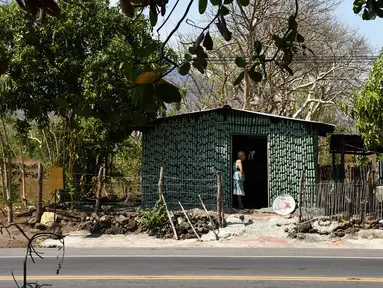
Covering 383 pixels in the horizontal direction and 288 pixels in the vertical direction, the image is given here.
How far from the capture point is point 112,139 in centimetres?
1836

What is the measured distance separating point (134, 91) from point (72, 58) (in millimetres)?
14789

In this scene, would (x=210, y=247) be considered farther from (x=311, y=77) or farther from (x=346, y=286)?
(x=311, y=77)

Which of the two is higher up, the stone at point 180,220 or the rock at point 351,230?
the stone at point 180,220

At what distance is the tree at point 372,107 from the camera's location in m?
15.9

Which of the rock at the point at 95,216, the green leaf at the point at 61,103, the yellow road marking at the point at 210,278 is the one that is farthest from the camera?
the rock at the point at 95,216

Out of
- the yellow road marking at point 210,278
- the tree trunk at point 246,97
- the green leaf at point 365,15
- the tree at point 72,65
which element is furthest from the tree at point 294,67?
the green leaf at point 365,15

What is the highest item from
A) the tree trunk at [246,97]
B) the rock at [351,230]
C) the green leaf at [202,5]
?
the tree trunk at [246,97]

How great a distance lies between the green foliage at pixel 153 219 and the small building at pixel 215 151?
234 centimetres

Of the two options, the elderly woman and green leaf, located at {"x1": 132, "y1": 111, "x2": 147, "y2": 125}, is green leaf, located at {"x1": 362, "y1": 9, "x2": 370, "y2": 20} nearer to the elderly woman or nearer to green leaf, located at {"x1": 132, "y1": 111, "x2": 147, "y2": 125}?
green leaf, located at {"x1": 132, "y1": 111, "x2": 147, "y2": 125}

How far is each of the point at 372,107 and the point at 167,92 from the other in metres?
14.9

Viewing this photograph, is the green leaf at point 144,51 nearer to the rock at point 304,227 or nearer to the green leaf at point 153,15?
the green leaf at point 153,15

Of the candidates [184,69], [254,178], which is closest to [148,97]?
[184,69]

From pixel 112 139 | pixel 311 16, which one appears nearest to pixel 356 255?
pixel 112 139

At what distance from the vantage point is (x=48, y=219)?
52.1 feet
